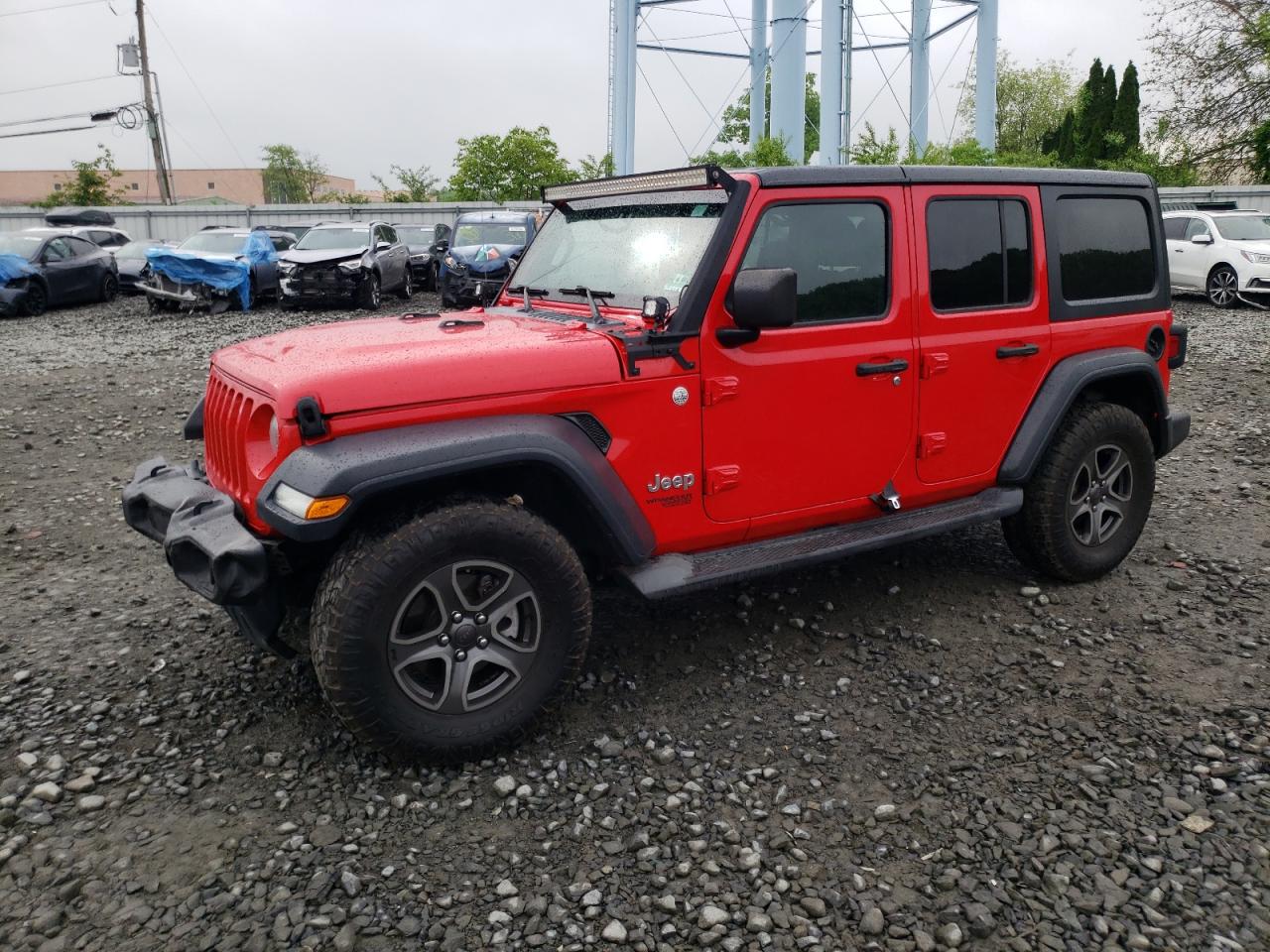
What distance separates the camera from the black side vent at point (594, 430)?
3490mm

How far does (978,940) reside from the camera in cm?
263

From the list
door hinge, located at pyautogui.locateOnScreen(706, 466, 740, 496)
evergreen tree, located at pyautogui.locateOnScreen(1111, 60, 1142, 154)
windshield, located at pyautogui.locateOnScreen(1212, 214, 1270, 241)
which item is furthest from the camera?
evergreen tree, located at pyautogui.locateOnScreen(1111, 60, 1142, 154)

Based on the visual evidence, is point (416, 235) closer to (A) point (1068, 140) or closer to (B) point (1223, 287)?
(B) point (1223, 287)

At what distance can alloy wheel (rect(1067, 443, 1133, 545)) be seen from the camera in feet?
15.9

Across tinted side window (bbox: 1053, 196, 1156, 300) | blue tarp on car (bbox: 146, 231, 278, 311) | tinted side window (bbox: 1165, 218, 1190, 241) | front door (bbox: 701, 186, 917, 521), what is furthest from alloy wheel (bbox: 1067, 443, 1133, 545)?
blue tarp on car (bbox: 146, 231, 278, 311)

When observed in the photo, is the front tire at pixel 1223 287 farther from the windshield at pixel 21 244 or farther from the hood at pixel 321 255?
the windshield at pixel 21 244

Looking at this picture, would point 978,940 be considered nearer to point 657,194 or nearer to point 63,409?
point 657,194

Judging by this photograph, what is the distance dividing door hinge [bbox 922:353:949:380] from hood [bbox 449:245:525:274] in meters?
13.5

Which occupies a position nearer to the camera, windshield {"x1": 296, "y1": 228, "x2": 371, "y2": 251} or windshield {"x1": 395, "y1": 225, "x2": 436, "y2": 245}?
windshield {"x1": 296, "y1": 228, "x2": 371, "y2": 251}

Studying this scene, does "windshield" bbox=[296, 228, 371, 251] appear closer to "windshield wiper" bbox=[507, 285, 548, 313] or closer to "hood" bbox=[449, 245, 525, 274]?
"hood" bbox=[449, 245, 525, 274]

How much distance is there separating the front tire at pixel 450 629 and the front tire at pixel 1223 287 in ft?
53.8

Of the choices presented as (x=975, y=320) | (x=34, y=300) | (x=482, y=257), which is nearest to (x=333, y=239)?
(x=482, y=257)

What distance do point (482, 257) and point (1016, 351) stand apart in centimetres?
1369

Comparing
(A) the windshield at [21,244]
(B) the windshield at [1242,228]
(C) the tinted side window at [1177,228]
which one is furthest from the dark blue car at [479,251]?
(B) the windshield at [1242,228]
